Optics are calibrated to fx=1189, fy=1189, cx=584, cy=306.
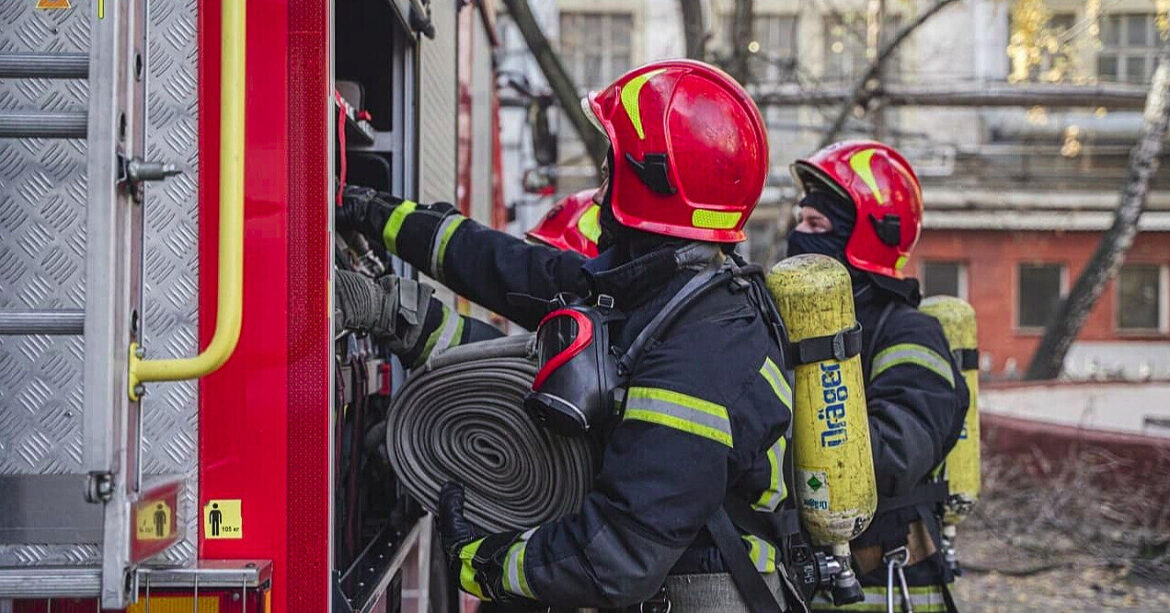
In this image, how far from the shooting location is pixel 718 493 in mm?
2295

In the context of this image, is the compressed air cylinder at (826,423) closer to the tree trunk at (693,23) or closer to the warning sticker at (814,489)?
the warning sticker at (814,489)

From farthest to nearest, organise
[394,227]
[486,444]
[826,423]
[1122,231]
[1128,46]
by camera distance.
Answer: [1128,46] → [1122,231] → [394,227] → [826,423] → [486,444]

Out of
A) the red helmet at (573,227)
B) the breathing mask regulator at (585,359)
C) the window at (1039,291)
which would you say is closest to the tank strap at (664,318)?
the breathing mask regulator at (585,359)

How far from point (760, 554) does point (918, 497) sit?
1.36 meters

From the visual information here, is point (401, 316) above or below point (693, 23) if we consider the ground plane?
below

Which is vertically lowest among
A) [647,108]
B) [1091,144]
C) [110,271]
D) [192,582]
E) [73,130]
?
[192,582]

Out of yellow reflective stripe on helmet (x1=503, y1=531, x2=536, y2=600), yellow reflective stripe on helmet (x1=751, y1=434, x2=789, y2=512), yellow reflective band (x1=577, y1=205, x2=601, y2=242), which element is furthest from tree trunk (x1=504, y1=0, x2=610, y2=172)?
yellow reflective stripe on helmet (x1=503, y1=531, x2=536, y2=600)

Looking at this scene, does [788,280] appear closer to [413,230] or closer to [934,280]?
[413,230]

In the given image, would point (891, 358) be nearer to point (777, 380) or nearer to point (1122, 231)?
point (777, 380)

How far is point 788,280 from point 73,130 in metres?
1.70

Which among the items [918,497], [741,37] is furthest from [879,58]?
[918,497]

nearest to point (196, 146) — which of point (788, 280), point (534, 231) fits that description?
point (788, 280)

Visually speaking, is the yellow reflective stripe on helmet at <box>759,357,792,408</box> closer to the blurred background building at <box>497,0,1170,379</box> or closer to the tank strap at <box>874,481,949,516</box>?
the tank strap at <box>874,481,949,516</box>

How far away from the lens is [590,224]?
4285 millimetres
